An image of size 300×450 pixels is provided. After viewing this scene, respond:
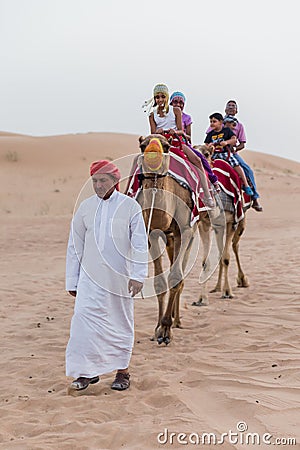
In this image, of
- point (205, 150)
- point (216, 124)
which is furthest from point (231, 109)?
point (205, 150)

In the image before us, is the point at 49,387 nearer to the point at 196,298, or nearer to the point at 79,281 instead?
the point at 79,281

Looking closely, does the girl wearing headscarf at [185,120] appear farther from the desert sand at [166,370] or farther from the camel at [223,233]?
the desert sand at [166,370]

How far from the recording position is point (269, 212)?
26.2 metres

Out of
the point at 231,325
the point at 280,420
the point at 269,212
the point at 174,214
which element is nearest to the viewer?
the point at 280,420

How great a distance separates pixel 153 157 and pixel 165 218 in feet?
2.39

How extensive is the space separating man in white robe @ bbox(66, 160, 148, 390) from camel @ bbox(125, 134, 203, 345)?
72cm

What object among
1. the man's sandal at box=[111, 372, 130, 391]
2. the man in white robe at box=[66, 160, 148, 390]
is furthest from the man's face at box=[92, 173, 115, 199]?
the man's sandal at box=[111, 372, 130, 391]

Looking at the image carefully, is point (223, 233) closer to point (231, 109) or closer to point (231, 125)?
point (231, 125)

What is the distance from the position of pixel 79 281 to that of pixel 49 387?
101 cm

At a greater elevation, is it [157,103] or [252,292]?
[157,103]

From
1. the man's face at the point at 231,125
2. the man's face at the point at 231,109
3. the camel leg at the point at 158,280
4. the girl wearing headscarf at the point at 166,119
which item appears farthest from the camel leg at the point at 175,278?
the man's face at the point at 231,109

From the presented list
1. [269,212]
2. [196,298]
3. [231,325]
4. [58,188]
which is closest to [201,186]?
[231,325]

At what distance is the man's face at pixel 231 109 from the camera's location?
9977mm

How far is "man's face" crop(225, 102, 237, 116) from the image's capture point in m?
9.98
